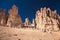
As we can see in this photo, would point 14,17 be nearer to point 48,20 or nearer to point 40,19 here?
point 40,19

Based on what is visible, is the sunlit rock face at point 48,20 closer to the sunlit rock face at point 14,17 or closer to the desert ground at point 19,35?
the sunlit rock face at point 14,17

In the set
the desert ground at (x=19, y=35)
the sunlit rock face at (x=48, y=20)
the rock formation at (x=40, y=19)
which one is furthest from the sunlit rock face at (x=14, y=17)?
the desert ground at (x=19, y=35)

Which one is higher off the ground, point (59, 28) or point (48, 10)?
point (48, 10)

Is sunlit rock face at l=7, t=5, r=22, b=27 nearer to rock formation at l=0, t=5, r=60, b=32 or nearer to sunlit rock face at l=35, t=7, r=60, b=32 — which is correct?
rock formation at l=0, t=5, r=60, b=32

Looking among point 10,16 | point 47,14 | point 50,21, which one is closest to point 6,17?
point 10,16

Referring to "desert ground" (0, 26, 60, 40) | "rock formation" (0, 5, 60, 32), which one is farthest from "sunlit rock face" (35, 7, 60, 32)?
"desert ground" (0, 26, 60, 40)

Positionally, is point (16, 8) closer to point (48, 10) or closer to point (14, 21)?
point (14, 21)

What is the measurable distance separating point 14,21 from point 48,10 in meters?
21.9

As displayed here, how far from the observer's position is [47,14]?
74.4 metres

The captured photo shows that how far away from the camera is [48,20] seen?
6712 centimetres

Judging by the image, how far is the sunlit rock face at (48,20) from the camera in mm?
63544

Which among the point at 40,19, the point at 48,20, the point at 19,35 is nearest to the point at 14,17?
the point at 40,19

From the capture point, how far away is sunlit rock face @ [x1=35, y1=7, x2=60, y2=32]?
6354cm

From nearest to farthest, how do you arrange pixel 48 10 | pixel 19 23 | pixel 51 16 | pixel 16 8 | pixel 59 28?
1. pixel 59 28
2. pixel 51 16
3. pixel 48 10
4. pixel 19 23
5. pixel 16 8
